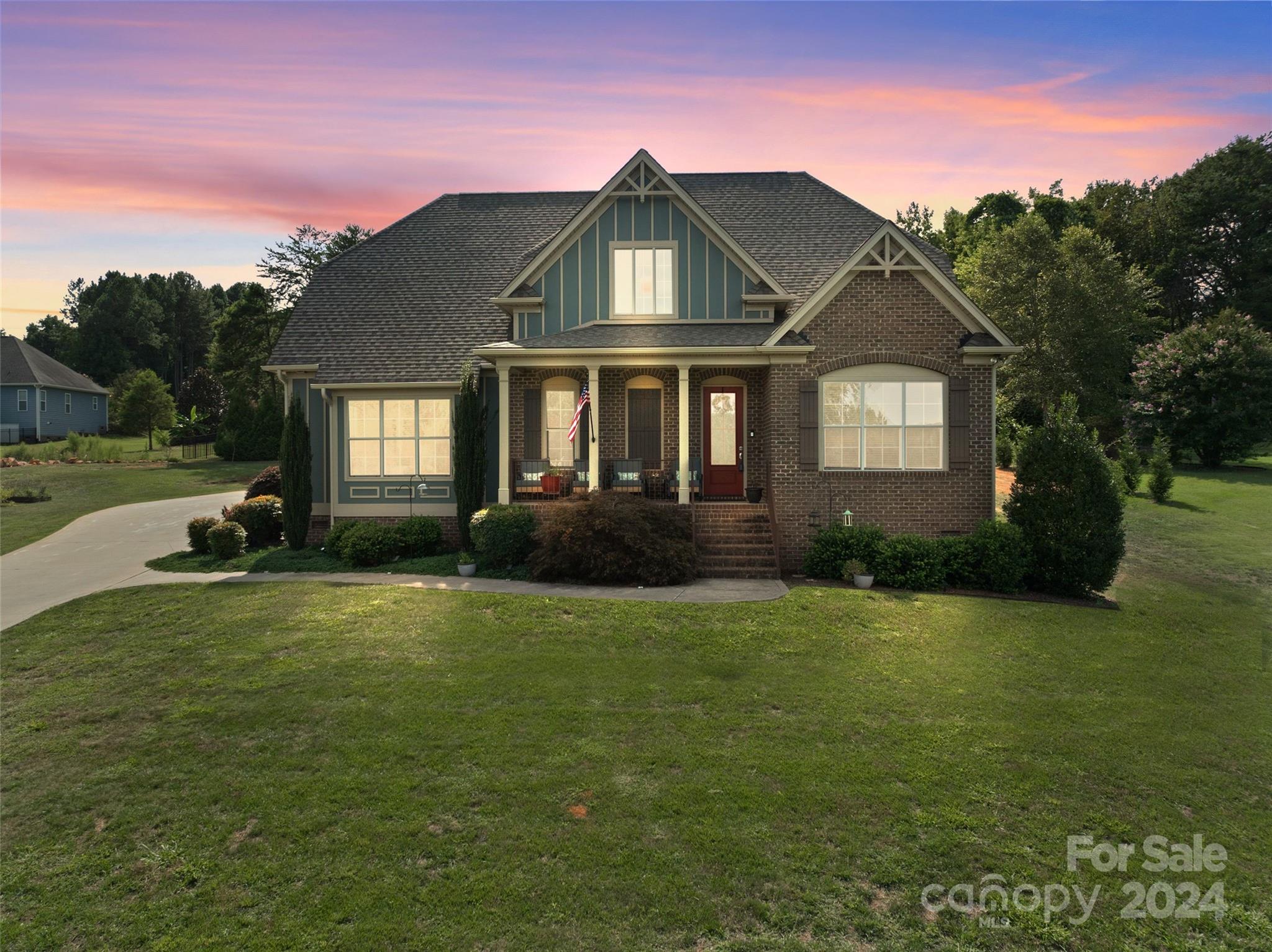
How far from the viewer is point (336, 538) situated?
16.8 metres

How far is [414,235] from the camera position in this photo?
21891 mm

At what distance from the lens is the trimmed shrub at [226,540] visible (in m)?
16.3

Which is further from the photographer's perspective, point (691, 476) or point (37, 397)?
point (37, 397)

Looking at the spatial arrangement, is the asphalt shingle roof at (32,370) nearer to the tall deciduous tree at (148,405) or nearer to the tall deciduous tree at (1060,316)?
the tall deciduous tree at (148,405)

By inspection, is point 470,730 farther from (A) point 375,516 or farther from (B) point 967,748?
(A) point 375,516

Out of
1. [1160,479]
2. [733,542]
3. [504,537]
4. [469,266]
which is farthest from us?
[1160,479]

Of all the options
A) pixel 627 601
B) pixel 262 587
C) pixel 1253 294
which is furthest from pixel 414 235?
pixel 1253 294

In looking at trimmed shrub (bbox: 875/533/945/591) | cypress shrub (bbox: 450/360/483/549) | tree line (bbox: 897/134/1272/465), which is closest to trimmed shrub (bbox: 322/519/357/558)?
cypress shrub (bbox: 450/360/483/549)

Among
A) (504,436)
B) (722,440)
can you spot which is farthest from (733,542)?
(504,436)

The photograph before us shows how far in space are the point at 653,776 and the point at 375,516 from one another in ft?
43.4

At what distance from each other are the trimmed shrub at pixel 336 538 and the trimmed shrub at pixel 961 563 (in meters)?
13.3

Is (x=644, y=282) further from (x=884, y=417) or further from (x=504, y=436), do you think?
(x=884, y=417)

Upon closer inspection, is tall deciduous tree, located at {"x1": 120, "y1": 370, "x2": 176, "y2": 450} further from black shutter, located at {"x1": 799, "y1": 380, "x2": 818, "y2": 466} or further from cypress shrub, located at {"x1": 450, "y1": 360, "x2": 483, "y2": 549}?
black shutter, located at {"x1": 799, "y1": 380, "x2": 818, "y2": 466}

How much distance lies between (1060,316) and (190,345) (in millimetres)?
95680
